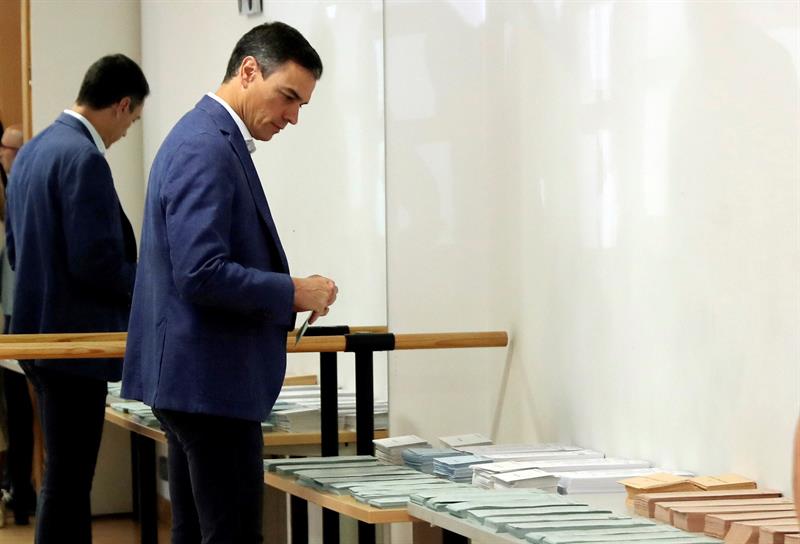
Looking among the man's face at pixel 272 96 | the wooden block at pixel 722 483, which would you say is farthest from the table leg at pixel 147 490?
the wooden block at pixel 722 483

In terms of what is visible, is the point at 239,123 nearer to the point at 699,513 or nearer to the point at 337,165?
the point at 699,513

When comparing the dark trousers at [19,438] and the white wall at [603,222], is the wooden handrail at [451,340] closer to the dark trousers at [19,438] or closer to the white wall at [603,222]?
the white wall at [603,222]

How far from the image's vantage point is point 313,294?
8.55ft

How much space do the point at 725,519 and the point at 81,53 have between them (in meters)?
2.28

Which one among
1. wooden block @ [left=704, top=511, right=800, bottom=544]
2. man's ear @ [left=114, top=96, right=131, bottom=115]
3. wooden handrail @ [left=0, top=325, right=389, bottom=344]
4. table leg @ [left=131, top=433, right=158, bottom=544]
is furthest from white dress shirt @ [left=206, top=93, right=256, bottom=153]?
table leg @ [left=131, top=433, right=158, bottom=544]

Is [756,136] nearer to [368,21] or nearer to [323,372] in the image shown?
[323,372]

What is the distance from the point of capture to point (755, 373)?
2705 millimetres

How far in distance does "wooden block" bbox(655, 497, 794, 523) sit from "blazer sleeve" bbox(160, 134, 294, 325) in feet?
2.65

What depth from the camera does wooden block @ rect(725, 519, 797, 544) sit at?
2172 millimetres

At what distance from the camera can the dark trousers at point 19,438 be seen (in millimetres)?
3713

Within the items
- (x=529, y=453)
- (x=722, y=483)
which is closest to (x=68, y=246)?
(x=529, y=453)

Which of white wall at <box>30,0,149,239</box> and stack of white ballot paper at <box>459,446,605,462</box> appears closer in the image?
stack of white ballot paper at <box>459,446,605,462</box>

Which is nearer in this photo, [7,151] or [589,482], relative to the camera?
[589,482]

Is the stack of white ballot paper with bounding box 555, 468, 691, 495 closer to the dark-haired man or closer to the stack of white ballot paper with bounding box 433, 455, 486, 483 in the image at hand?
the stack of white ballot paper with bounding box 433, 455, 486, 483
